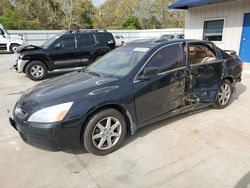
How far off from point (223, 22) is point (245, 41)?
4.65ft

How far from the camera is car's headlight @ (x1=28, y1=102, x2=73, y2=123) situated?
8.92 ft

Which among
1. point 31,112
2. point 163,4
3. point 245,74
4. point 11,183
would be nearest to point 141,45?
point 31,112

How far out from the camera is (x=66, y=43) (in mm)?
8477

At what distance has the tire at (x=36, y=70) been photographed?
808 centimetres

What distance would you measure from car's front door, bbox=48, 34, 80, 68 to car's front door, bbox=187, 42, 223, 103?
551 centimetres

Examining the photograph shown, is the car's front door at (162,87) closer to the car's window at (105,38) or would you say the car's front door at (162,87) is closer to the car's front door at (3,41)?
the car's window at (105,38)

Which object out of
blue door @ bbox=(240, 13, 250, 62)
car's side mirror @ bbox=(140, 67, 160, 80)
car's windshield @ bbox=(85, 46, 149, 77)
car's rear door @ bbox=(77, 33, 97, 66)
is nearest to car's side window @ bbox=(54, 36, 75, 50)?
car's rear door @ bbox=(77, 33, 97, 66)

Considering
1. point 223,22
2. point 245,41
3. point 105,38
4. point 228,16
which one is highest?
point 228,16

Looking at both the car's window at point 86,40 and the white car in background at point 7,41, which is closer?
the car's window at point 86,40

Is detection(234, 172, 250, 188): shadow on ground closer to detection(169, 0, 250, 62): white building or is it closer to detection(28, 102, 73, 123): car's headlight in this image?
detection(28, 102, 73, 123): car's headlight

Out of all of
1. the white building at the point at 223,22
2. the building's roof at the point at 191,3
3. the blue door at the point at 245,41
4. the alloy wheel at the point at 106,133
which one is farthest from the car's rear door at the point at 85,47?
the blue door at the point at 245,41

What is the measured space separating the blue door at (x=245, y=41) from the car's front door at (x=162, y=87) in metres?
7.30

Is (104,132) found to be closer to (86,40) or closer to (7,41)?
(86,40)

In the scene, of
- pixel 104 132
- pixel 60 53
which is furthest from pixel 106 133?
pixel 60 53
